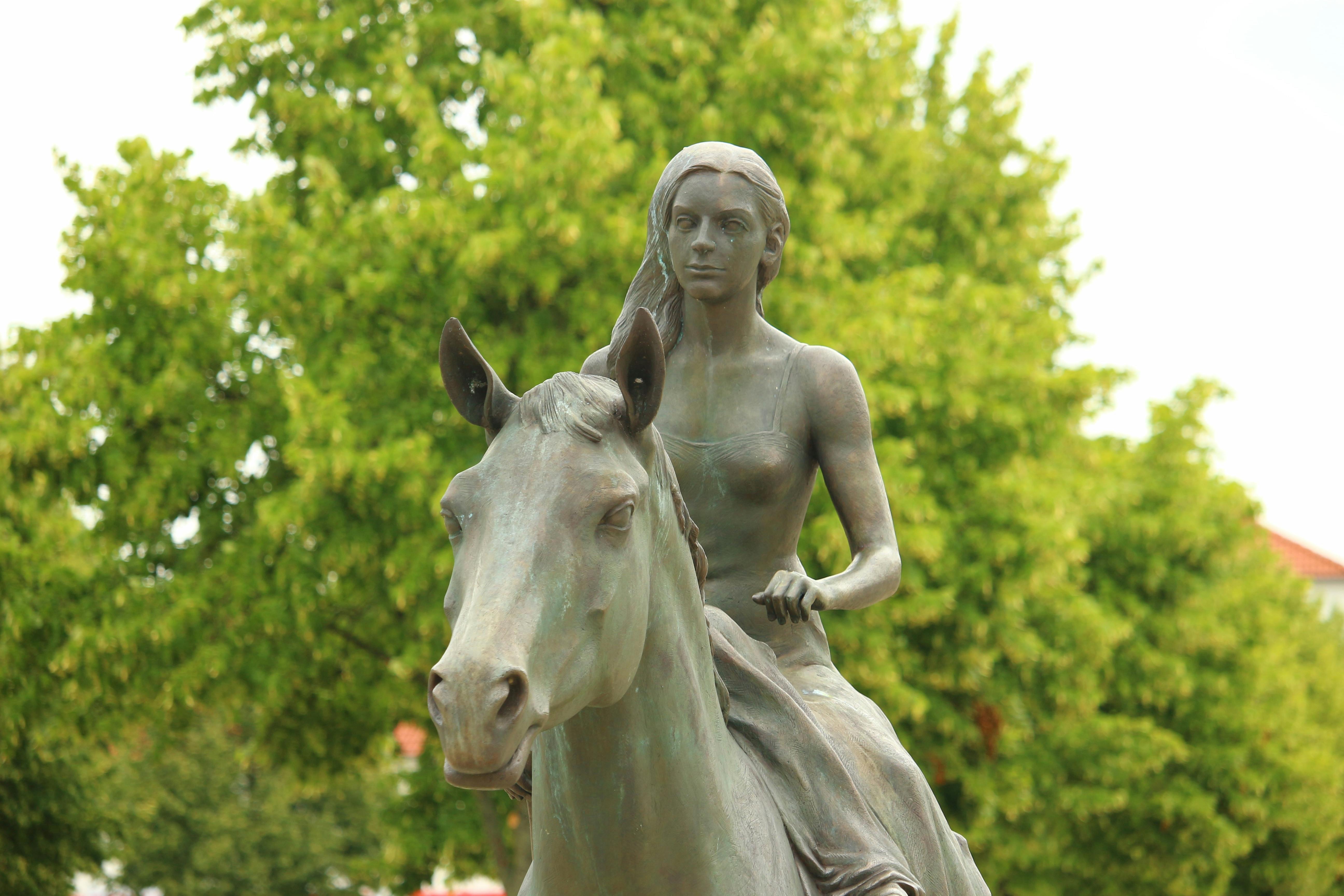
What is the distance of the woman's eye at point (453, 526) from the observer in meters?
2.90

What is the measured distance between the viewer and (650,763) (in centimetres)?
320

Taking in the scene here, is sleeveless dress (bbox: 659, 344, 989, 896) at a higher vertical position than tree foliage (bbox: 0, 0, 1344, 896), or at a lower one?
lower

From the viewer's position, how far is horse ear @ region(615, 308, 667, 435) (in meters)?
2.95

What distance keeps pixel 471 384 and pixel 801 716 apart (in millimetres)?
1302

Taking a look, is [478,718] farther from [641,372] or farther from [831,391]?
[831,391]

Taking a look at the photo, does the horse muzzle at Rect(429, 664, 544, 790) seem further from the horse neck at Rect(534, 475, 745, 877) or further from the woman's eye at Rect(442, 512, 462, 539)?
the horse neck at Rect(534, 475, 745, 877)

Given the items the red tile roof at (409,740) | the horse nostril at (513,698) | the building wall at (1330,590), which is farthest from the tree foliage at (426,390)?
the building wall at (1330,590)

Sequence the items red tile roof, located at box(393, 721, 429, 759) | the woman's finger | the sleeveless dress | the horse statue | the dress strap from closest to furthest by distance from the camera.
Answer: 1. the horse statue
2. the woman's finger
3. the sleeveless dress
4. the dress strap
5. red tile roof, located at box(393, 721, 429, 759)

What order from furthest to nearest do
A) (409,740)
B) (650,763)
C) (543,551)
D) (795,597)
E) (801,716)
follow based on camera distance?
(409,740), (801,716), (795,597), (650,763), (543,551)

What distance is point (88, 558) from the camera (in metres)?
15.9

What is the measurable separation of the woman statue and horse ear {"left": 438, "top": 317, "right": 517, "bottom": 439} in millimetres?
1038

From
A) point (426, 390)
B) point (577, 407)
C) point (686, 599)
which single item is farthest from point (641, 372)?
point (426, 390)

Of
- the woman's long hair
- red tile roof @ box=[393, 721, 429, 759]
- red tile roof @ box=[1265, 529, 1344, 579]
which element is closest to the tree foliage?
the woman's long hair

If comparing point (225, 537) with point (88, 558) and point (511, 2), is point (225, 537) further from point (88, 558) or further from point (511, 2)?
point (511, 2)
